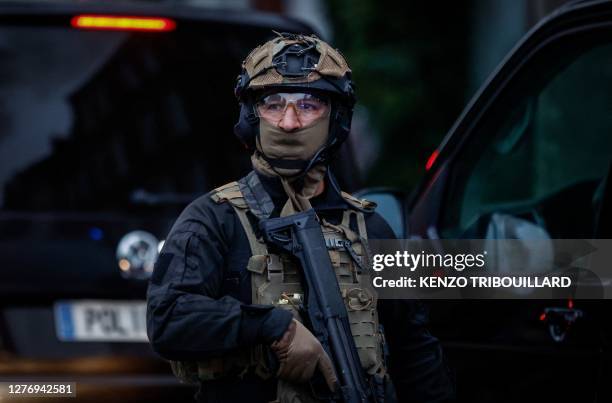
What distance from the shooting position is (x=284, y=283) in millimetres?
2684

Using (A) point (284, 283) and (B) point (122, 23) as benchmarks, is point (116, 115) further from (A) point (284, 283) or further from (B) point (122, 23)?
(A) point (284, 283)

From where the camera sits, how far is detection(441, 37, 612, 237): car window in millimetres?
3604

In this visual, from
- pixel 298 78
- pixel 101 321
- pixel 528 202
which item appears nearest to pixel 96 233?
pixel 101 321

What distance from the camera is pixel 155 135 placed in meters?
4.50

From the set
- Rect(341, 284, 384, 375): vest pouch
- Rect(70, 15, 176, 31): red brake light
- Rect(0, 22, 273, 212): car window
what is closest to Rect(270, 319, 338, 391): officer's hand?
Rect(341, 284, 384, 375): vest pouch

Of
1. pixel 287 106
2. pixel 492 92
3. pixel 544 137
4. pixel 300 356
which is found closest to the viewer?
pixel 300 356

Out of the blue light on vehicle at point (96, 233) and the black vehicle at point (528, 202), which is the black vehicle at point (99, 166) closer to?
the blue light on vehicle at point (96, 233)

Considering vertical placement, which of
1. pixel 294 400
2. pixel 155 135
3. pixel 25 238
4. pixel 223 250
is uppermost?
pixel 155 135

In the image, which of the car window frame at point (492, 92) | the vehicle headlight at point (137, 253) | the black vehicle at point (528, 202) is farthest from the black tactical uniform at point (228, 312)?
the vehicle headlight at point (137, 253)

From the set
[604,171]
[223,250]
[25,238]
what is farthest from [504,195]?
[223,250]

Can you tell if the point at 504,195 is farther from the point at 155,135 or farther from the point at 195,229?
the point at 195,229

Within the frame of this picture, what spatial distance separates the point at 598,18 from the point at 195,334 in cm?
134

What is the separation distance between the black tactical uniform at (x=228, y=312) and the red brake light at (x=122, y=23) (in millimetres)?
1818

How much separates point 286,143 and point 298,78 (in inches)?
5.3
